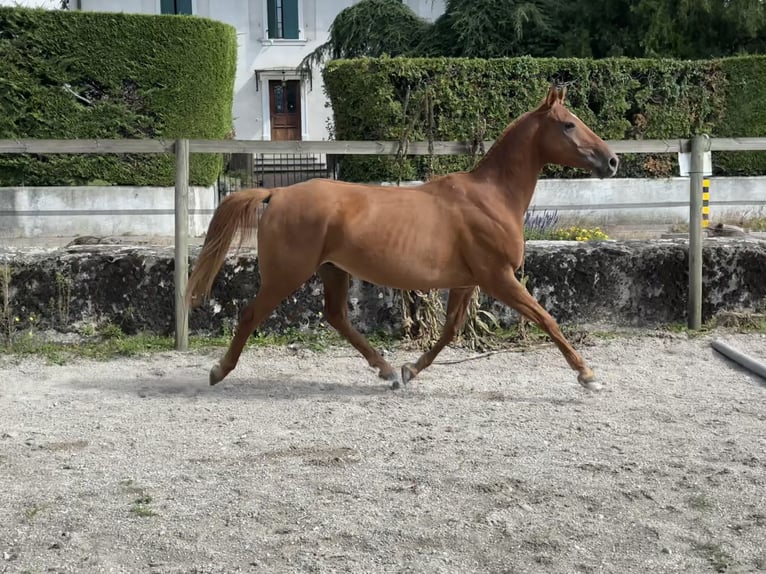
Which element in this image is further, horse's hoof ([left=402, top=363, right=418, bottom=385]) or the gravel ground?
horse's hoof ([left=402, top=363, right=418, bottom=385])

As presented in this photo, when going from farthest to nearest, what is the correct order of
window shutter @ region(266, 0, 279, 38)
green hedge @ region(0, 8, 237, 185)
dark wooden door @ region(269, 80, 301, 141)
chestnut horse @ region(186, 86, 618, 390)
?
dark wooden door @ region(269, 80, 301, 141), window shutter @ region(266, 0, 279, 38), green hedge @ region(0, 8, 237, 185), chestnut horse @ region(186, 86, 618, 390)

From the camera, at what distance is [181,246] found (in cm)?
686

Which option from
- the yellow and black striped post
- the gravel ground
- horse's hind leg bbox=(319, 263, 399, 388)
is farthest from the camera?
the yellow and black striped post

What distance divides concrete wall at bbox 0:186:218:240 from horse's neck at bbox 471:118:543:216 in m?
7.80

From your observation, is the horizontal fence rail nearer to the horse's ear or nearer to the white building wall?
the horse's ear

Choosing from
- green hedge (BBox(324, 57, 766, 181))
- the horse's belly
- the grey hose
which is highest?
green hedge (BBox(324, 57, 766, 181))

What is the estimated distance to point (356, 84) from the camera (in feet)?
43.9

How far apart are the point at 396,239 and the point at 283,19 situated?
2704 centimetres

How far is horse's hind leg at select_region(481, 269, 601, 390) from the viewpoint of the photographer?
550 centimetres

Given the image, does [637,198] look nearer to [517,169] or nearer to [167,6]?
[517,169]

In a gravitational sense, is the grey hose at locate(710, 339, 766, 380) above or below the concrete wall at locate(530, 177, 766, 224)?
below

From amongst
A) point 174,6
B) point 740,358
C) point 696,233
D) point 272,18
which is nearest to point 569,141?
point 740,358

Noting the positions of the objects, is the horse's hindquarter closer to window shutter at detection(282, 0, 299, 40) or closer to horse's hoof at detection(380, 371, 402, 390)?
horse's hoof at detection(380, 371, 402, 390)

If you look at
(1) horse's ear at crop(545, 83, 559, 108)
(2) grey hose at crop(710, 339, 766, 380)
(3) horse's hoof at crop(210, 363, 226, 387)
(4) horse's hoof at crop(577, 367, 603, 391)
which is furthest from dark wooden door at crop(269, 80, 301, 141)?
(4) horse's hoof at crop(577, 367, 603, 391)
